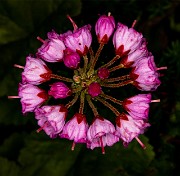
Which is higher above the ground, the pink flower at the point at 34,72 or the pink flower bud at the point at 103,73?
the pink flower at the point at 34,72

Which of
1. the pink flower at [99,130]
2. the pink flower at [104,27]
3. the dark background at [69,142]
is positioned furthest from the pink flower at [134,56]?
the dark background at [69,142]

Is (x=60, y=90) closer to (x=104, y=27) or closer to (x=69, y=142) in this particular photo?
(x=104, y=27)

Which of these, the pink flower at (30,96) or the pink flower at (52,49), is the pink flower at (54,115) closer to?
the pink flower at (30,96)

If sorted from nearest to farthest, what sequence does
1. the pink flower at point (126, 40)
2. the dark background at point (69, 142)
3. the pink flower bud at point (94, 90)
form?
1. the pink flower bud at point (94, 90)
2. the pink flower at point (126, 40)
3. the dark background at point (69, 142)

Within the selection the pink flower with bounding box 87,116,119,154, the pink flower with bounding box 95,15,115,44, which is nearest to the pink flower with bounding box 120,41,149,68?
the pink flower with bounding box 95,15,115,44

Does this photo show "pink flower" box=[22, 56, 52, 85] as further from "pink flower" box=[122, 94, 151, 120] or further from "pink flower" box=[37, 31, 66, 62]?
"pink flower" box=[122, 94, 151, 120]

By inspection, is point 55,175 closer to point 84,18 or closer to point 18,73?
point 18,73

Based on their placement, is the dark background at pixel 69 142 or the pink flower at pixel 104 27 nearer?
the pink flower at pixel 104 27
